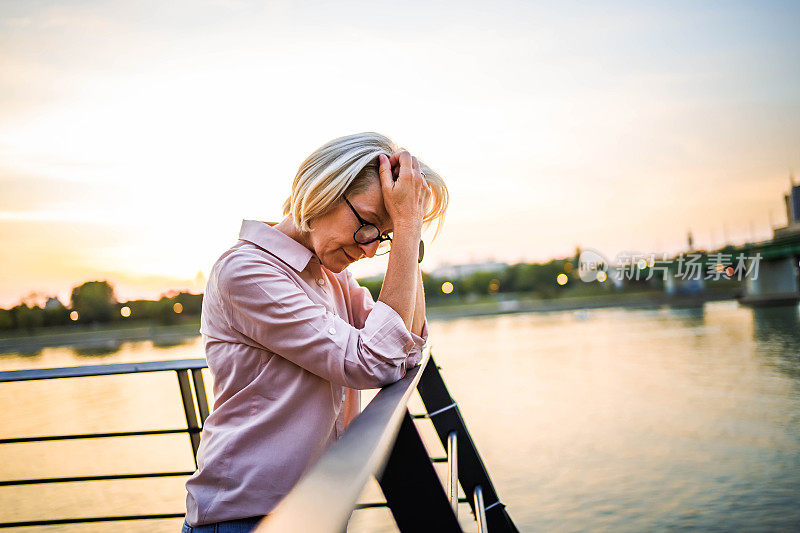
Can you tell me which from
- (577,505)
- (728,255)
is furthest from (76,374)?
(728,255)

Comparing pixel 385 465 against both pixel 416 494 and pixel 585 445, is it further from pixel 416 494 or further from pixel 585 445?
pixel 585 445

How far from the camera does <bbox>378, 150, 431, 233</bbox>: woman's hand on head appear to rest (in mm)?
1393

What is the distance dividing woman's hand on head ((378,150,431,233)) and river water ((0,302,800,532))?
0.64 m

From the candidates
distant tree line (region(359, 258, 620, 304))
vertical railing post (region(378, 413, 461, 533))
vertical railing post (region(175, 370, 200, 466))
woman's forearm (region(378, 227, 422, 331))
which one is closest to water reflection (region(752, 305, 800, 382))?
vertical railing post (region(175, 370, 200, 466))

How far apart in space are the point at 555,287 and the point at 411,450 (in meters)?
79.5

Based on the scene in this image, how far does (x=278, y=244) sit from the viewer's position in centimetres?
136

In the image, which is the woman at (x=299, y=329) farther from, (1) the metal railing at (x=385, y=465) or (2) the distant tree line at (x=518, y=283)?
(2) the distant tree line at (x=518, y=283)

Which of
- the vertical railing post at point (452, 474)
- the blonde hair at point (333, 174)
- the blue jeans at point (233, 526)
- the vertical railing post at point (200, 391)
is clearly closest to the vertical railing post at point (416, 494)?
the blue jeans at point (233, 526)

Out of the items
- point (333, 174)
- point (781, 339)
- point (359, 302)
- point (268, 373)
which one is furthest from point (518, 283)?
point (268, 373)

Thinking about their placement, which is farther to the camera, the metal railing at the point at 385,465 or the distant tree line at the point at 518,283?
the distant tree line at the point at 518,283

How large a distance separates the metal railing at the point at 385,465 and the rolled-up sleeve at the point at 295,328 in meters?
0.07

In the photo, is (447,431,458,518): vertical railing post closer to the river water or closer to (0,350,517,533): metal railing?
(0,350,517,533): metal railing

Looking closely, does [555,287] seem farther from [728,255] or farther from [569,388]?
[569,388]

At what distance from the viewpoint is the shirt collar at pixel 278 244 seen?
135 centimetres
